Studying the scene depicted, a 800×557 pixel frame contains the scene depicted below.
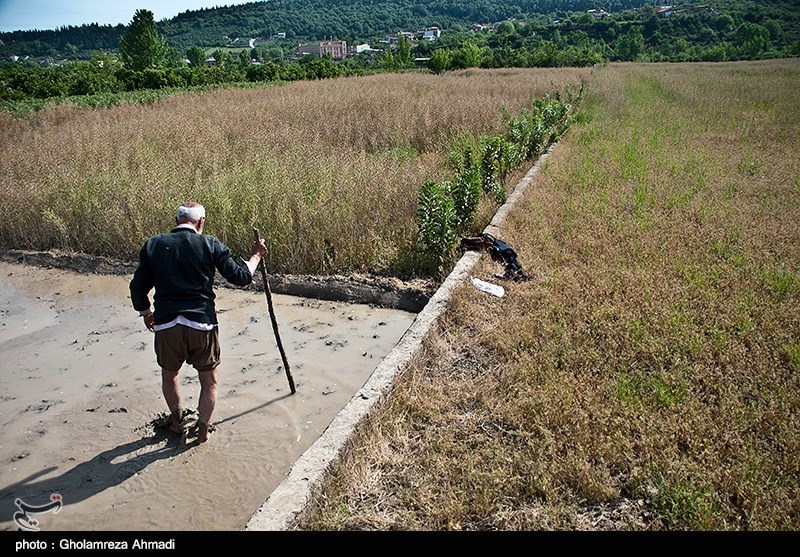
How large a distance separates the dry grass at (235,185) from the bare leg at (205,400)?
284 cm

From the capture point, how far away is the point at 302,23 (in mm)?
179250

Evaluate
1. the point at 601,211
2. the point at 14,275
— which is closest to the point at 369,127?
the point at 601,211

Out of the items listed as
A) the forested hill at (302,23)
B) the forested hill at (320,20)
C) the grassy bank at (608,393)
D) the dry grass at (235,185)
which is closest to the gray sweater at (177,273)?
the grassy bank at (608,393)

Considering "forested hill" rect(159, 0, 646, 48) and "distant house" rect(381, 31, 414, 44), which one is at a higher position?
"forested hill" rect(159, 0, 646, 48)

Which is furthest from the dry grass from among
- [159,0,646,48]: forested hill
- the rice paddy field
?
[159,0,646,48]: forested hill

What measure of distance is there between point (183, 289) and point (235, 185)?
4385mm

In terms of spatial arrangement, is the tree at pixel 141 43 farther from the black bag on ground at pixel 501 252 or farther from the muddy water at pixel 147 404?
the black bag on ground at pixel 501 252

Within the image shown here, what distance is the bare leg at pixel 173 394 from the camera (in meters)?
3.60

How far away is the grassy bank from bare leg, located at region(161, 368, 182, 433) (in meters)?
1.38

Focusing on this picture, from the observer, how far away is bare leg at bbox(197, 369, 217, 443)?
3637 millimetres

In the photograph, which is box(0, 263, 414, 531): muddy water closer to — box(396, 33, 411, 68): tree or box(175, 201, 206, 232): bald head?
box(175, 201, 206, 232): bald head

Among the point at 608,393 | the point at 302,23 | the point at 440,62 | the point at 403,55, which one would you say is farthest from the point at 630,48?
the point at 302,23

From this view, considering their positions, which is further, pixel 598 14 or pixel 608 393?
pixel 598 14

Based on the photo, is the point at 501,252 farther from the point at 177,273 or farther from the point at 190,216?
the point at 177,273
